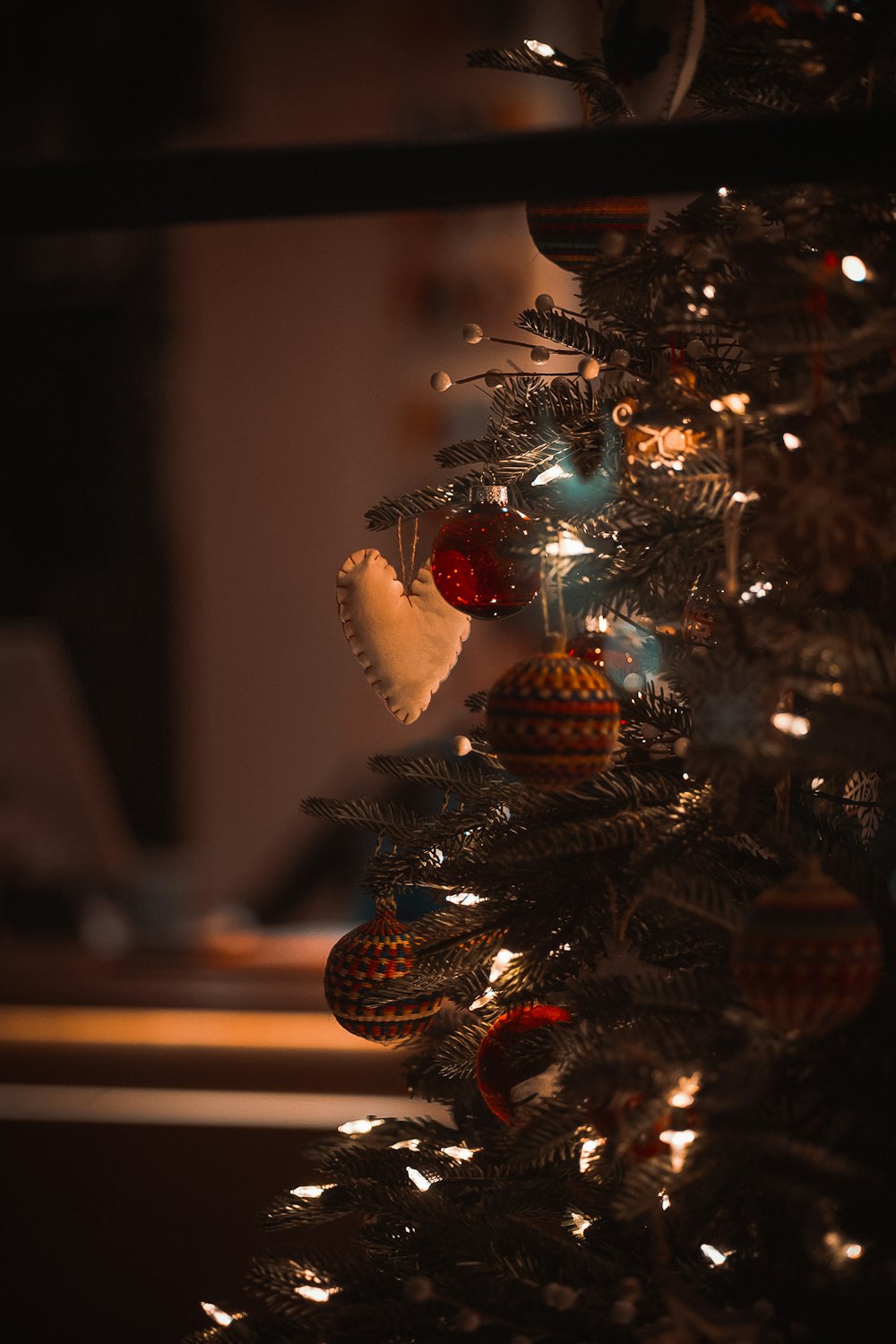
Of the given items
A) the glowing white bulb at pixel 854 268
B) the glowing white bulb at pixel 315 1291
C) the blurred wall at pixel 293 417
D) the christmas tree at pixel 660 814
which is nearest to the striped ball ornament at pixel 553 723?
the christmas tree at pixel 660 814

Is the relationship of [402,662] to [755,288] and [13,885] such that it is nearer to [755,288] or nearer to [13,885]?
[755,288]

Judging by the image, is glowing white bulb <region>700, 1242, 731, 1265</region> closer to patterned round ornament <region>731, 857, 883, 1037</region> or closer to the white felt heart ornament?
patterned round ornament <region>731, 857, 883, 1037</region>

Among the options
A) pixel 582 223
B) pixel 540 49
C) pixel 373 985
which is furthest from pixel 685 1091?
pixel 540 49

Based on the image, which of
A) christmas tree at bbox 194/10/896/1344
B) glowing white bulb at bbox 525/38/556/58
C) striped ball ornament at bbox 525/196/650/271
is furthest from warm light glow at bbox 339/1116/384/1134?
glowing white bulb at bbox 525/38/556/58

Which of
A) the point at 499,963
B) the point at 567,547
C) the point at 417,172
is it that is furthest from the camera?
the point at 499,963

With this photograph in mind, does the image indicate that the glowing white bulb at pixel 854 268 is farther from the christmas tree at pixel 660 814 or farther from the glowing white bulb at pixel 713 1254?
the glowing white bulb at pixel 713 1254

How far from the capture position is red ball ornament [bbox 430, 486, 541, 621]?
2.49ft

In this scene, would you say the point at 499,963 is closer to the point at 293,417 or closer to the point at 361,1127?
the point at 361,1127

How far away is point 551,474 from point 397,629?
0.16m

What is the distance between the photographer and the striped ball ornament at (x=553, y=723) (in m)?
0.60

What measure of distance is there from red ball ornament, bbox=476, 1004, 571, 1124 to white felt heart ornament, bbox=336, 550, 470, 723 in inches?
8.6

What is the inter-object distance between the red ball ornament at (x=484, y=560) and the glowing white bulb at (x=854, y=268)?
25 cm

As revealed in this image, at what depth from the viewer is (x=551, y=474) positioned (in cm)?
79

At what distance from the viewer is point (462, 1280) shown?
0.68 metres
